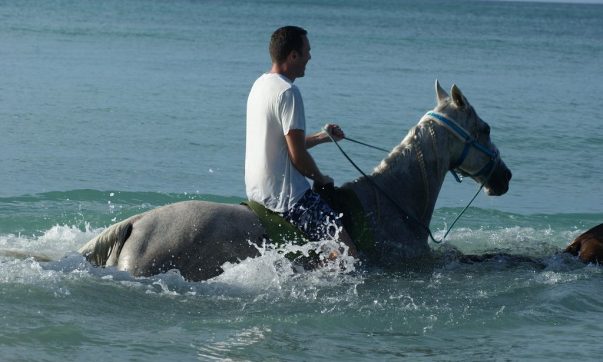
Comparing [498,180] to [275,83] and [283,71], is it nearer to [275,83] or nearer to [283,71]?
[283,71]

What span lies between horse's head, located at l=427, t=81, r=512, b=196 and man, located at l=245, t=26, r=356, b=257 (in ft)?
4.46

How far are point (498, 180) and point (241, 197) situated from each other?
5375mm

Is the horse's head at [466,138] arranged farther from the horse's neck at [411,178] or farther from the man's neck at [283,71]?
the man's neck at [283,71]

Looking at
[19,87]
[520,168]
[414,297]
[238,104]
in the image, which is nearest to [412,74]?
[238,104]

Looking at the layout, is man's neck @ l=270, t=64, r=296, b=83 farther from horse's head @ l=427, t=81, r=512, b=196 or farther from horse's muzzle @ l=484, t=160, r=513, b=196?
horse's muzzle @ l=484, t=160, r=513, b=196

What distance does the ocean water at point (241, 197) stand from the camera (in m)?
7.75

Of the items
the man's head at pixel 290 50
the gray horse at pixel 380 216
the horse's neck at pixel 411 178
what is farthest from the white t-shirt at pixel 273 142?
the horse's neck at pixel 411 178

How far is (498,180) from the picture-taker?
9.62 meters

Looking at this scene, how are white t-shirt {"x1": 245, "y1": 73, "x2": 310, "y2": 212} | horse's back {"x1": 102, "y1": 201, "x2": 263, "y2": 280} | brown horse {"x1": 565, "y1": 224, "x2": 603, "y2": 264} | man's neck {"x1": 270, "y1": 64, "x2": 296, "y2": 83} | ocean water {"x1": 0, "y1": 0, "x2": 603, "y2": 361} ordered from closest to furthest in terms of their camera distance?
ocean water {"x1": 0, "y1": 0, "x2": 603, "y2": 361} → white t-shirt {"x1": 245, "y1": 73, "x2": 310, "y2": 212} → horse's back {"x1": 102, "y1": 201, "x2": 263, "y2": 280} → man's neck {"x1": 270, "y1": 64, "x2": 296, "y2": 83} → brown horse {"x1": 565, "y1": 224, "x2": 603, "y2": 264}

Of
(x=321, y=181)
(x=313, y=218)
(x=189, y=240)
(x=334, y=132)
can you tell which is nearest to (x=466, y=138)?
(x=334, y=132)

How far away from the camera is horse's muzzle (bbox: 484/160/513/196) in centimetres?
959

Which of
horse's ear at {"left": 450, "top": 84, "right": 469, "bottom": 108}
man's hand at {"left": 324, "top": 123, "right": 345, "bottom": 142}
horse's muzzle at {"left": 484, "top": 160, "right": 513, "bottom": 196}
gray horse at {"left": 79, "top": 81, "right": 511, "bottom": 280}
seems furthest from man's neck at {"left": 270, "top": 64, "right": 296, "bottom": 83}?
horse's muzzle at {"left": 484, "top": 160, "right": 513, "bottom": 196}

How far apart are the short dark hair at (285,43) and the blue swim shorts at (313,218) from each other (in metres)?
1.08

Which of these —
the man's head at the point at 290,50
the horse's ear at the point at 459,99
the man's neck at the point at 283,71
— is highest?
the man's head at the point at 290,50
